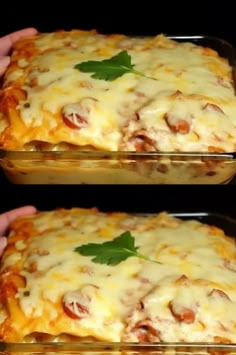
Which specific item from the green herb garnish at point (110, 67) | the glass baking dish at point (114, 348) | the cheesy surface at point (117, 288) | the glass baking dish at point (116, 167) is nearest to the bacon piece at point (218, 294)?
the cheesy surface at point (117, 288)

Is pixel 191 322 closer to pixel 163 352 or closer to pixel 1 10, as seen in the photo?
pixel 163 352

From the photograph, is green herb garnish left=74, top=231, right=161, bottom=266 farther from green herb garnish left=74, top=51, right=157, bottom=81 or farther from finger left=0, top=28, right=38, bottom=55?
finger left=0, top=28, right=38, bottom=55

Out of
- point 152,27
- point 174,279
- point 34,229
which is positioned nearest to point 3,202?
point 34,229

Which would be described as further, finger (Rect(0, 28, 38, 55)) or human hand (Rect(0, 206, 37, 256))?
finger (Rect(0, 28, 38, 55))

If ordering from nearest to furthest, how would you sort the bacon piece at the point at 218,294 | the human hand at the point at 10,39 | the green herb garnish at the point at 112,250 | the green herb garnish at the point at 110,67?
the bacon piece at the point at 218,294 → the green herb garnish at the point at 112,250 → the green herb garnish at the point at 110,67 → the human hand at the point at 10,39

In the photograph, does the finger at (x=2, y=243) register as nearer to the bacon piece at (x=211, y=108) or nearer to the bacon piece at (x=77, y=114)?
the bacon piece at (x=77, y=114)

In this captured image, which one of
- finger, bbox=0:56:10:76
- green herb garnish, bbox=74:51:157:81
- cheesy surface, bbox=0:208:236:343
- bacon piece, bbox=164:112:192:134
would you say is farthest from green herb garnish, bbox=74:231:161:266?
finger, bbox=0:56:10:76

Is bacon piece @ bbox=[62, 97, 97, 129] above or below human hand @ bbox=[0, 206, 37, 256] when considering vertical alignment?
above
